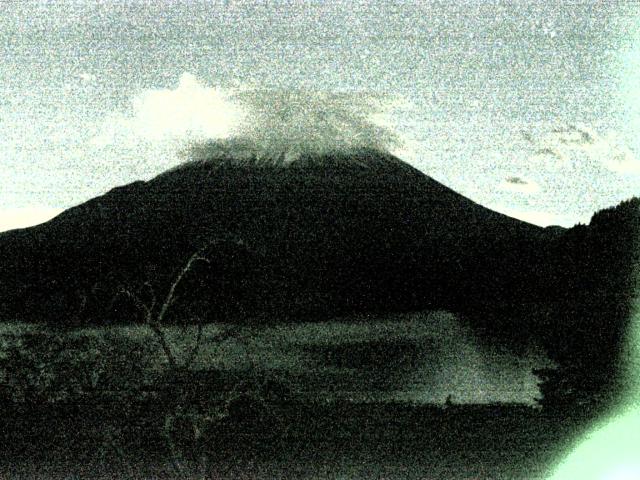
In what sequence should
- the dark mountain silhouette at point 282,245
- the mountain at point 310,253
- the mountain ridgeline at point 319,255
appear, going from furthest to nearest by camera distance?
the dark mountain silhouette at point 282,245, the mountain at point 310,253, the mountain ridgeline at point 319,255

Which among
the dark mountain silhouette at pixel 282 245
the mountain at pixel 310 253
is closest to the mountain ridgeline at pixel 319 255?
the mountain at pixel 310 253

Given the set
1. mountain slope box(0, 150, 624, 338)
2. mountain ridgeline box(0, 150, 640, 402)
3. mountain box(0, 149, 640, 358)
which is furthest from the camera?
mountain slope box(0, 150, 624, 338)

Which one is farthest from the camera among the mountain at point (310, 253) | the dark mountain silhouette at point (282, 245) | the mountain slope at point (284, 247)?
→ the dark mountain silhouette at point (282, 245)

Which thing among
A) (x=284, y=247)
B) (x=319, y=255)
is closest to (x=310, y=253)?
(x=319, y=255)

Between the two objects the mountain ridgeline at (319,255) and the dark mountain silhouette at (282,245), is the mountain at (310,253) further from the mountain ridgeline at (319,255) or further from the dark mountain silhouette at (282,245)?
the dark mountain silhouette at (282,245)

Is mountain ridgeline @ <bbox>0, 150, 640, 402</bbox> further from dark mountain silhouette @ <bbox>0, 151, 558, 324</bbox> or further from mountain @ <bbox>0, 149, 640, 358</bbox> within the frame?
dark mountain silhouette @ <bbox>0, 151, 558, 324</bbox>

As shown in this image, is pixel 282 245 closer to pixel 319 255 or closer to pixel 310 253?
pixel 310 253

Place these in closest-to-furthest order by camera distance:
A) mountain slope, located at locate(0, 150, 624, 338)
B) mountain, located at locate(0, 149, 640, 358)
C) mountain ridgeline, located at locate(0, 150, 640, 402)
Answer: mountain ridgeline, located at locate(0, 150, 640, 402), mountain, located at locate(0, 149, 640, 358), mountain slope, located at locate(0, 150, 624, 338)

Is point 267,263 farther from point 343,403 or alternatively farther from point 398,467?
point 398,467

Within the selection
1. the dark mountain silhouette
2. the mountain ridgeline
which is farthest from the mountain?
the dark mountain silhouette
